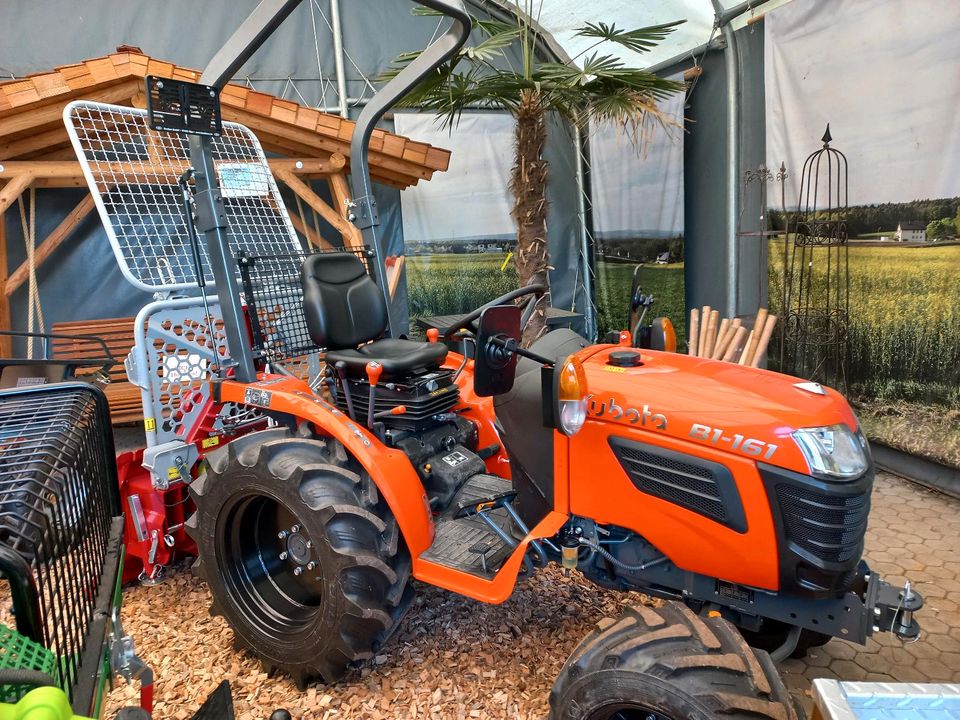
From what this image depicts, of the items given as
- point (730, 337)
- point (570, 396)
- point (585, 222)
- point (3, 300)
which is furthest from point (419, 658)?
point (585, 222)

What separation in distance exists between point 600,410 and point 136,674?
4.45 feet

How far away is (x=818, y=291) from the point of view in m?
4.39

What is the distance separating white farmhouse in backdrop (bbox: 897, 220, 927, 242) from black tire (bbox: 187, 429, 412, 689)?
3.48 m

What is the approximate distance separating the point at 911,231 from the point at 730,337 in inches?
53.2

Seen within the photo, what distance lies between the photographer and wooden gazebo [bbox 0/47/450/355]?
4.32 meters

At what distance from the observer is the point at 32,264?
511 centimetres

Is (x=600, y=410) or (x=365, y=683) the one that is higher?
(x=600, y=410)

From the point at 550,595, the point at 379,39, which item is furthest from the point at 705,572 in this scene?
the point at 379,39

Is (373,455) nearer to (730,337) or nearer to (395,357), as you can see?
(395,357)

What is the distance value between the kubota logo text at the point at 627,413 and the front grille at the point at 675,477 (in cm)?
6

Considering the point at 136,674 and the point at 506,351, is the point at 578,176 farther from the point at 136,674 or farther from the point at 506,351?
the point at 136,674

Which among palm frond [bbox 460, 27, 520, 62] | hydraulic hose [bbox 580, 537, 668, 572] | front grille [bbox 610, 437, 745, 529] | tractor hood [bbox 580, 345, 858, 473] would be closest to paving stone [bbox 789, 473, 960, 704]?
hydraulic hose [bbox 580, 537, 668, 572]

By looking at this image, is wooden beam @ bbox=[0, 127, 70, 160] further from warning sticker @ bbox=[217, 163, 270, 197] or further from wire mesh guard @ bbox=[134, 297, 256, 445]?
wire mesh guard @ bbox=[134, 297, 256, 445]

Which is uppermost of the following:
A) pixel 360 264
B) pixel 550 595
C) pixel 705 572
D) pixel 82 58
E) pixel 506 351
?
pixel 82 58
